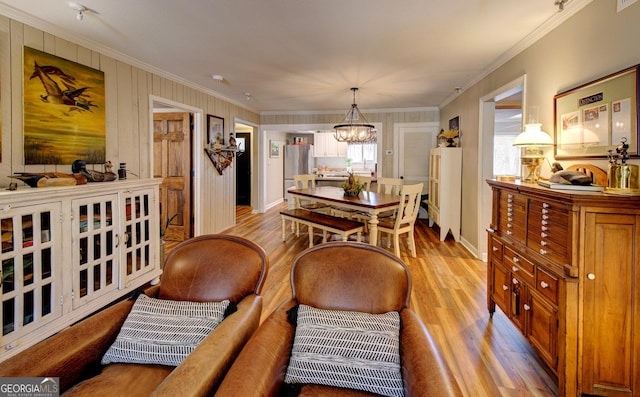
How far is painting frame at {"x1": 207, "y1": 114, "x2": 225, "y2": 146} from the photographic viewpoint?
5309mm

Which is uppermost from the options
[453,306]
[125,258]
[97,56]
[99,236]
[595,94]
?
[97,56]

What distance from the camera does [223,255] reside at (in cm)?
170

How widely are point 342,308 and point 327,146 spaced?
8.49 m

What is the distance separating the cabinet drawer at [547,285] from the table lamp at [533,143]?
0.84m

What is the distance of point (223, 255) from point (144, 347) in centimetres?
52

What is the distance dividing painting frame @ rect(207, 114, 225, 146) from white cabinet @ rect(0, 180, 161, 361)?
2.22 metres

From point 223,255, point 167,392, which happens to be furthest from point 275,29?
point 167,392

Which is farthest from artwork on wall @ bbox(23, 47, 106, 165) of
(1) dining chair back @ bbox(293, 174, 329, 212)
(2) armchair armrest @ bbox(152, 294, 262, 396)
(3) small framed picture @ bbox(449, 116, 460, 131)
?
(3) small framed picture @ bbox(449, 116, 460, 131)

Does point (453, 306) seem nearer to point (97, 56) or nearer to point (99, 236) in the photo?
point (99, 236)

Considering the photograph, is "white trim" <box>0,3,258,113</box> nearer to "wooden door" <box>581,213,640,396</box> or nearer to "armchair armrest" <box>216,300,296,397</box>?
"armchair armrest" <box>216,300,296,397</box>

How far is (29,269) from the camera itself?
2135 mm

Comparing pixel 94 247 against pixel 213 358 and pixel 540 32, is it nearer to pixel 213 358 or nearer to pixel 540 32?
pixel 213 358

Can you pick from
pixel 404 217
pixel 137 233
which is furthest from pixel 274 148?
pixel 137 233

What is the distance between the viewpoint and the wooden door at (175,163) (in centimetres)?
505
